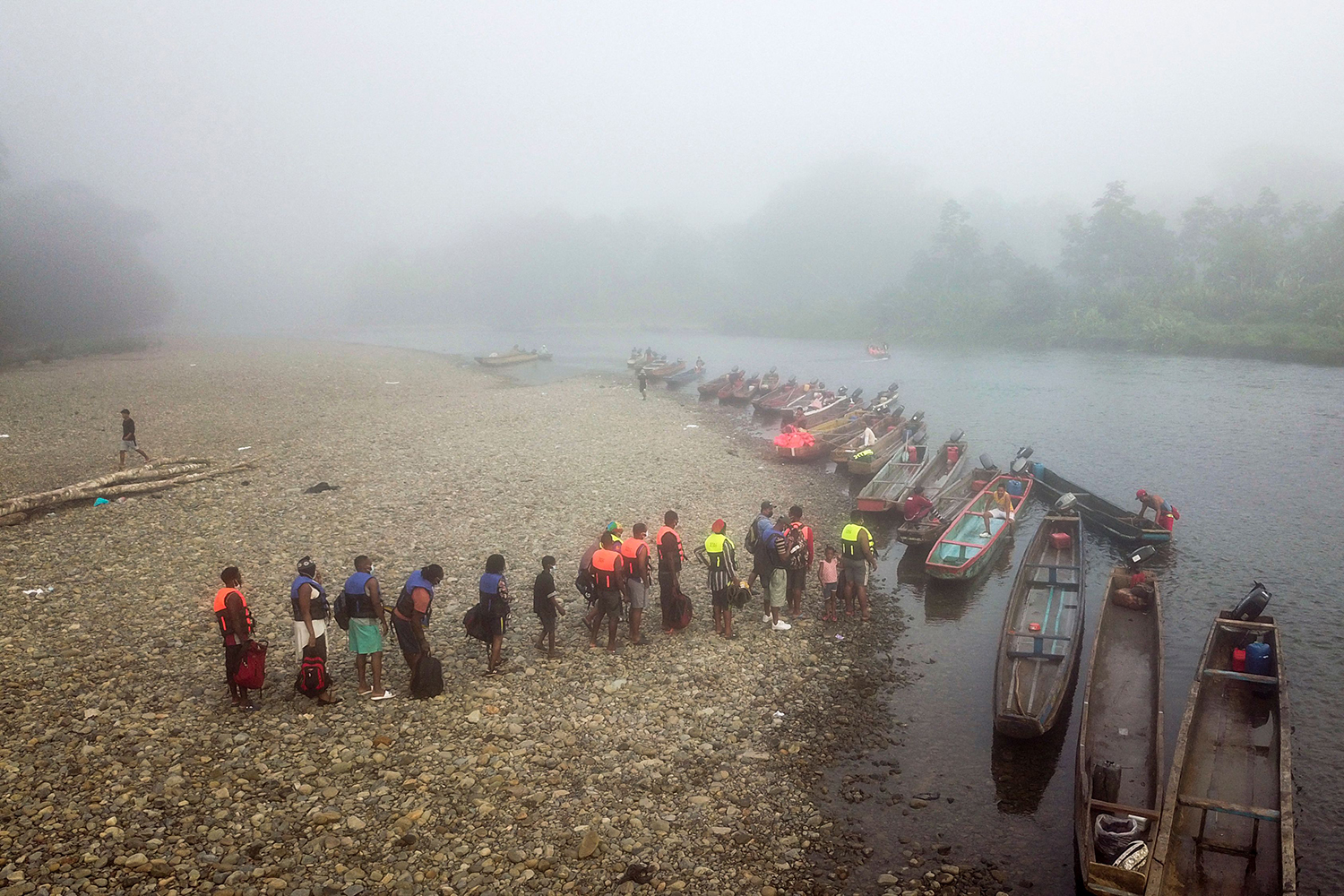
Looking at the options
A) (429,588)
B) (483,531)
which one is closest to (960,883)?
(429,588)

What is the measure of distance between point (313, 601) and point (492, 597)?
2395mm

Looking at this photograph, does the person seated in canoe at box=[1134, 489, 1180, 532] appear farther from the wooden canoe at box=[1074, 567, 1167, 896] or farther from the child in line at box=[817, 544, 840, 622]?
the child in line at box=[817, 544, 840, 622]

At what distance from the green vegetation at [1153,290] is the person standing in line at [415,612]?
212 ft

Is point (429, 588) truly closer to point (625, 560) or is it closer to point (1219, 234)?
point (625, 560)

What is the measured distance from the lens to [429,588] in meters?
10.2

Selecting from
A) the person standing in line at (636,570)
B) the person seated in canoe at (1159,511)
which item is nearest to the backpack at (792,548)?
the person standing in line at (636,570)

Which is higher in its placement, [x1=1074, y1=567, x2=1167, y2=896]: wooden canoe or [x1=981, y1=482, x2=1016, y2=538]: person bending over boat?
[x1=981, y1=482, x2=1016, y2=538]: person bending over boat

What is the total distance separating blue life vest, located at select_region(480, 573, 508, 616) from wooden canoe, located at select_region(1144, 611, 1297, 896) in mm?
8379

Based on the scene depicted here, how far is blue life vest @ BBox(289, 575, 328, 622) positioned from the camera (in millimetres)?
9898

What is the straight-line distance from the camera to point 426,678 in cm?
1069

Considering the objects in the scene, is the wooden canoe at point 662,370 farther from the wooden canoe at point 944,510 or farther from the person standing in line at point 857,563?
the person standing in line at point 857,563

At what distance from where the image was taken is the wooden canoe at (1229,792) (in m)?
7.77

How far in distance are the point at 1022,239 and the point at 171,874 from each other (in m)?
193

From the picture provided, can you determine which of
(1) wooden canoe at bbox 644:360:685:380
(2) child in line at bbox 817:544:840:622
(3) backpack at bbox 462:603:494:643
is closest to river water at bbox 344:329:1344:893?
(2) child in line at bbox 817:544:840:622
